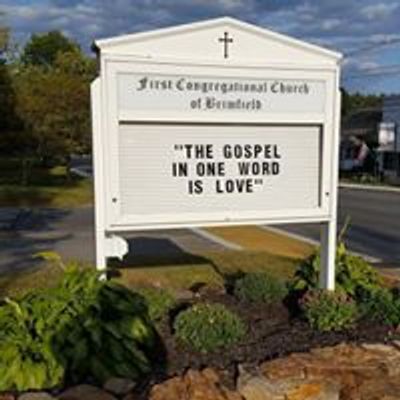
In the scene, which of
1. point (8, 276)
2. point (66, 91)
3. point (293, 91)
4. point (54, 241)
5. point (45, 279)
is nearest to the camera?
point (293, 91)

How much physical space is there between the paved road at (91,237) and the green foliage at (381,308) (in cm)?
371

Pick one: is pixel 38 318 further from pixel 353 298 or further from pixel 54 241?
pixel 54 241

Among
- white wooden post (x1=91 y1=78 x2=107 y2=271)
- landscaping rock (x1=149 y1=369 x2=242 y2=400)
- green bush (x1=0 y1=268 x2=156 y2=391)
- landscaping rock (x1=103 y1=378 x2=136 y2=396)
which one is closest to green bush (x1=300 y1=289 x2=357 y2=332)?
green bush (x1=0 y1=268 x2=156 y2=391)

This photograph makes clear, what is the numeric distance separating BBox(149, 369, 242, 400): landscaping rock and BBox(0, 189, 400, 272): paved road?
16.7 ft

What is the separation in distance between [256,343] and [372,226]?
1291cm

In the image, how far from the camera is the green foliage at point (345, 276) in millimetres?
6201

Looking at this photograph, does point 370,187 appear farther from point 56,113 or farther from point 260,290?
point 260,290

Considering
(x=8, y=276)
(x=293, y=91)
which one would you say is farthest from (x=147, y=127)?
(x=8, y=276)

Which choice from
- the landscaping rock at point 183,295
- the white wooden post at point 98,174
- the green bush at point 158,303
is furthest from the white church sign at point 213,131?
the landscaping rock at point 183,295

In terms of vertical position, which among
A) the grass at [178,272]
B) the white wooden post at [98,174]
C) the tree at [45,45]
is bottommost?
the grass at [178,272]

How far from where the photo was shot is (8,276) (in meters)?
8.29

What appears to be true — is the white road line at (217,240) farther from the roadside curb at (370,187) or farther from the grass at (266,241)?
the roadside curb at (370,187)

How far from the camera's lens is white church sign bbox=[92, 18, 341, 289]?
5578 mm

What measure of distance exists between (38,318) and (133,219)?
1.41 meters
